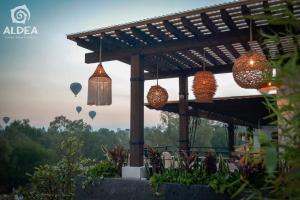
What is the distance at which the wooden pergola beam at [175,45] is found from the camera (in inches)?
247

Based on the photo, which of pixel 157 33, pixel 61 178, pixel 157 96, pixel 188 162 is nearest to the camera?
pixel 188 162

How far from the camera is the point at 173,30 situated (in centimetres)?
630

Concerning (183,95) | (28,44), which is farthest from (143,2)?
(183,95)

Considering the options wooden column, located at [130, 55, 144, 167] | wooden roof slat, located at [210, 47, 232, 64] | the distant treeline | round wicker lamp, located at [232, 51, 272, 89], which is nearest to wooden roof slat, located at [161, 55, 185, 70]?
wooden roof slat, located at [210, 47, 232, 64]

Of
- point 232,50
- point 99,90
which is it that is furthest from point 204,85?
point 99,90

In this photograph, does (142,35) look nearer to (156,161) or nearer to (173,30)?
(173,30)

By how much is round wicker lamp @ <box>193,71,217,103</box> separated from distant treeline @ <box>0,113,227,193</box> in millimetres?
17997

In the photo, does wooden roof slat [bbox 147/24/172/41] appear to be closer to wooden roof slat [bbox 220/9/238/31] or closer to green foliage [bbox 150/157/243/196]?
wooden roof slat [bbox 220/9/238/31]

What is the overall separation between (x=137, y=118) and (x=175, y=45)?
5.03 ft

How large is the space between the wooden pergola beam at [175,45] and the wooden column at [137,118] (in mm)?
338

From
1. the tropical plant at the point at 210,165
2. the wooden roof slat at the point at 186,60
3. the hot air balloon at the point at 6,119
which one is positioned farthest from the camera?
the hot air balloon at the point at 6,119

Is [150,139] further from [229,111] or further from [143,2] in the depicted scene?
[229,111]

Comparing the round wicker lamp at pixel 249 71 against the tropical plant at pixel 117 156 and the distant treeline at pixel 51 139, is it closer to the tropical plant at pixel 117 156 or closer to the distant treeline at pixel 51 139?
the tropical plant at pixel 117 156

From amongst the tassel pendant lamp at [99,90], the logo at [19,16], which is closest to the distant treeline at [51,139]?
the logo at [19,16]
